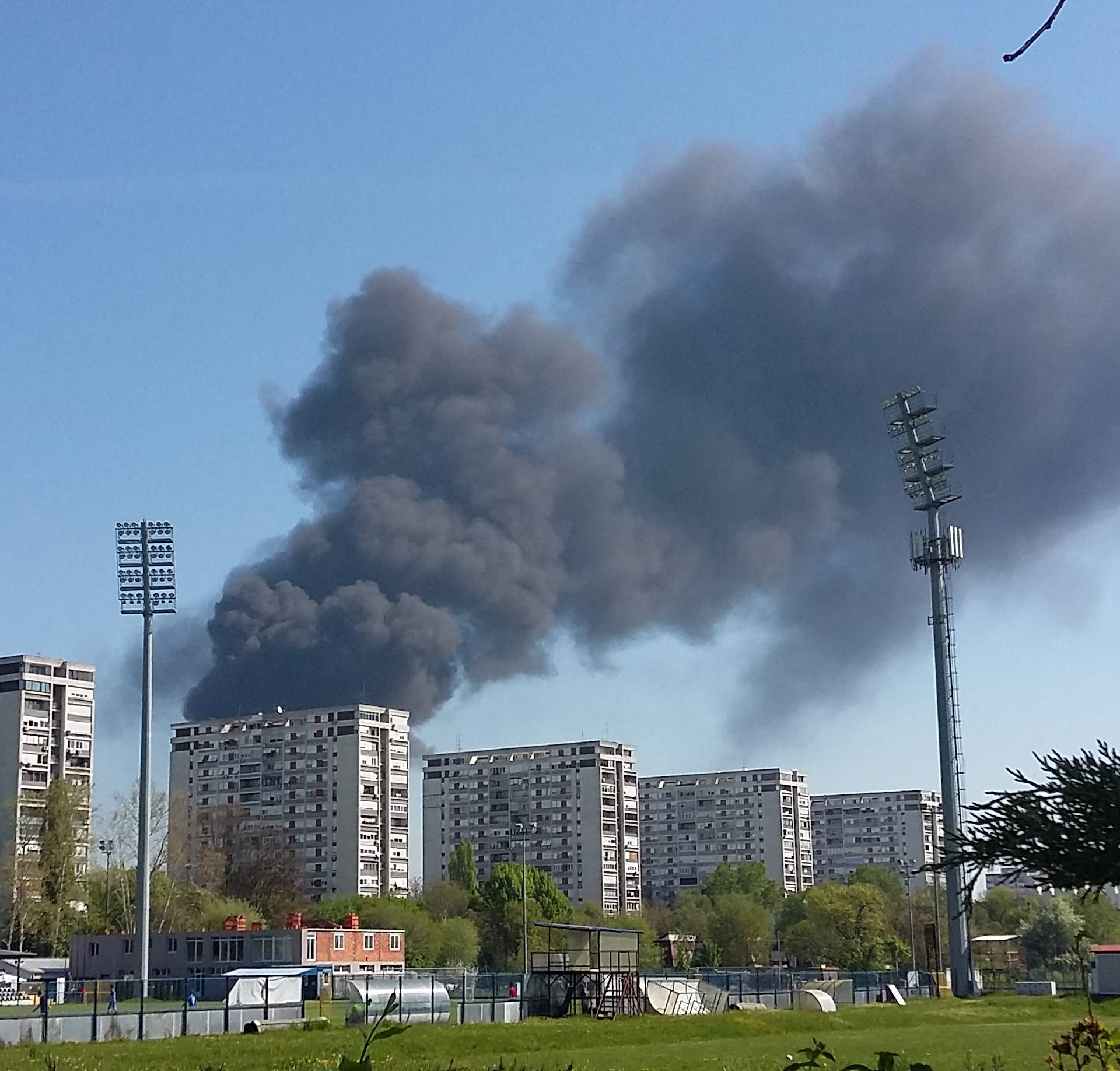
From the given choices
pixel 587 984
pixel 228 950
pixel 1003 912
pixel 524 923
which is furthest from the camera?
pixel 1003 912

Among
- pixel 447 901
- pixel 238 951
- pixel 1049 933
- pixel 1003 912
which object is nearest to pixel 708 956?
pixel 1049 933

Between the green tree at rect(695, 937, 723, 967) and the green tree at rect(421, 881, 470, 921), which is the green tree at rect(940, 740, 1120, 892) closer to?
the green tree at rect(695, 937, 723, 967)

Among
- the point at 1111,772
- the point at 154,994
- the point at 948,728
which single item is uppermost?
the point at 948,728

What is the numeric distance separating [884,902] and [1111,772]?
143m

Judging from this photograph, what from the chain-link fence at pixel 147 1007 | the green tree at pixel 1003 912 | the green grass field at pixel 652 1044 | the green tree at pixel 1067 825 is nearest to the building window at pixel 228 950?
the chain-link fence at pixel 147 1007

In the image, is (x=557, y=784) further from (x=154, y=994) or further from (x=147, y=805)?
(x=147, y=805)

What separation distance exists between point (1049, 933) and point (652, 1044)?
3406 inches

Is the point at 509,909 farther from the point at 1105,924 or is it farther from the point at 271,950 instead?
the point at 1105,924

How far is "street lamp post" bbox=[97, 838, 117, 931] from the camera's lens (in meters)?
109

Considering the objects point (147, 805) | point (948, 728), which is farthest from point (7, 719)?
point (948, 728)

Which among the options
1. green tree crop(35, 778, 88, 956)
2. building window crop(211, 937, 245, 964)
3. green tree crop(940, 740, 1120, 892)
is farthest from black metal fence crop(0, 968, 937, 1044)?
green tree crop(940, 740, 1120, 892)

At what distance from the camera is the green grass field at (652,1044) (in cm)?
3438

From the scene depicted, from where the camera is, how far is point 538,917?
408 feet

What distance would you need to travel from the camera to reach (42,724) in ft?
480
